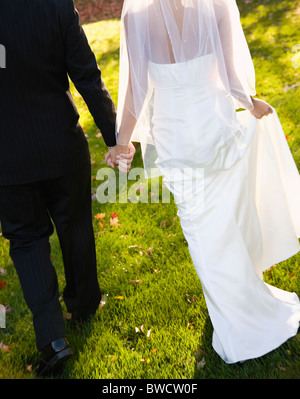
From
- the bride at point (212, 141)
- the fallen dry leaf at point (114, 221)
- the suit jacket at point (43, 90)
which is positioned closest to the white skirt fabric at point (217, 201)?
the bride at point (212, 141)

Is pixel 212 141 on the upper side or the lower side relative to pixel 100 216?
upper

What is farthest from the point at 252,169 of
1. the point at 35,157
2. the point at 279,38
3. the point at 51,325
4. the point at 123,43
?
the point at 279,38

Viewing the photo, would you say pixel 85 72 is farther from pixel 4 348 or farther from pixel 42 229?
pixel 4 348

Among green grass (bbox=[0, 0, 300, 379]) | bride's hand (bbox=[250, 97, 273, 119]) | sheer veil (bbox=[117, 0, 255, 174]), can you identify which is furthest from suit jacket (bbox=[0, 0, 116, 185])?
green grass (bbox=[0, 0, 300, 379])

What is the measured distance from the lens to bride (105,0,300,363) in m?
2.61

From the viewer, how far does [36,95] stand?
2.58 m

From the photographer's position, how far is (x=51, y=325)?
2.89 m

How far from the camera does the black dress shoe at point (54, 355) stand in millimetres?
2877

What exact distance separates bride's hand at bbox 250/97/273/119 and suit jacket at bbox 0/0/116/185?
92 centimetres

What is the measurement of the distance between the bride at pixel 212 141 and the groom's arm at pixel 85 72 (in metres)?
0.12

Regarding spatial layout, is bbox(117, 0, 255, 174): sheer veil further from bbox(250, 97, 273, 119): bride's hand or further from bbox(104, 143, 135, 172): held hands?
bbox(104, 143, 135, 172): held hands

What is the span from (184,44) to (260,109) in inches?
27.8

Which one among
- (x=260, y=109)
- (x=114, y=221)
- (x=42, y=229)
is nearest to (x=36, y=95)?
(x=42, y=229)

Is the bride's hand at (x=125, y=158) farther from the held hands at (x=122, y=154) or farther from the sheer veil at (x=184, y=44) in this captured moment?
the sheer veil at (x=184, y=44)
